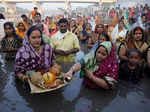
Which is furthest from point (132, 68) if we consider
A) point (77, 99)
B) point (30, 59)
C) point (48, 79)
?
point (30, 59)

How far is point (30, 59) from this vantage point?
2592mm

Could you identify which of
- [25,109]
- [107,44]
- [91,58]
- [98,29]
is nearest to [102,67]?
[91,58]

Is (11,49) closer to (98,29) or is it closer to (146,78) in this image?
(98,29)

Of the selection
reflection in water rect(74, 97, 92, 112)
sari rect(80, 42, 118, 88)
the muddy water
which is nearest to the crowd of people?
sari rect(80, 42, 118, 88)

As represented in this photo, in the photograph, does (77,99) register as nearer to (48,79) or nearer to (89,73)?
(89,73)

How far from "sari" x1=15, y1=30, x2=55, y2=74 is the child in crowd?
5.50 feet

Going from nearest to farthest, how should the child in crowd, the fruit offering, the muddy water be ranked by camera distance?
1. the fruit offering
2. the muddy water
3. the child in crowd

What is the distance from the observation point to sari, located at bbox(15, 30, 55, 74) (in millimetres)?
2551

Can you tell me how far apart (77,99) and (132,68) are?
142 centimetres

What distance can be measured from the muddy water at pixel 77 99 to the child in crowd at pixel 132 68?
0.56ft

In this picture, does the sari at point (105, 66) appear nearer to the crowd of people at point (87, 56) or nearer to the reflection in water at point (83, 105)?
the crowd of people at point (87, 56)

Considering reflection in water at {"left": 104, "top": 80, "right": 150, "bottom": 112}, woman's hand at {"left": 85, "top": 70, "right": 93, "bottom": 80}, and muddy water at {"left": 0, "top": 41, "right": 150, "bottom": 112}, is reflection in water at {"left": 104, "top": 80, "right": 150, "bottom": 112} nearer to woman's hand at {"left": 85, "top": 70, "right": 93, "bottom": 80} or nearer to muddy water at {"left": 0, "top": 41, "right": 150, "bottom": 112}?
muddy water at {"left": 0, "top": 41, "right": 150, "bottom": 112}

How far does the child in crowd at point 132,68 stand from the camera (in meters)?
3.06

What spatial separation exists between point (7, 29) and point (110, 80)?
318 centimetres
